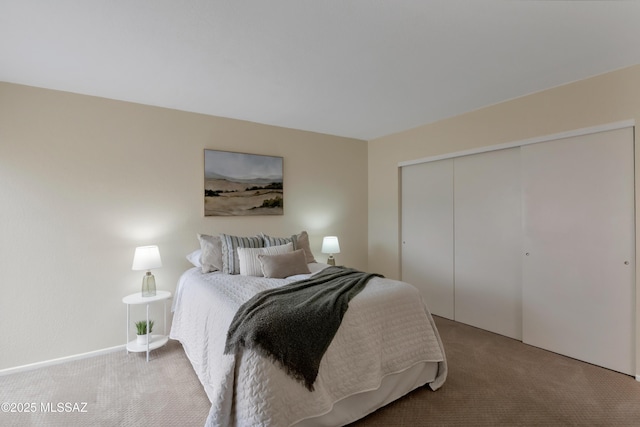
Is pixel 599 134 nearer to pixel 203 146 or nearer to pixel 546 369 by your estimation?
pixel 546 369

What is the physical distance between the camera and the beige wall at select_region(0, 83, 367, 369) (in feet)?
8.18

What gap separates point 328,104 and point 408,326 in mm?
2194

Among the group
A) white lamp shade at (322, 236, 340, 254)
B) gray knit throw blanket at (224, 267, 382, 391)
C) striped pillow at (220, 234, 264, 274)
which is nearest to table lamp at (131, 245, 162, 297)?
striped pillow at (220, 234, 264, 274)

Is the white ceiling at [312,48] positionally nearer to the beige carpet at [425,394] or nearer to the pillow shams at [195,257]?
the pillow shams at [195,257]

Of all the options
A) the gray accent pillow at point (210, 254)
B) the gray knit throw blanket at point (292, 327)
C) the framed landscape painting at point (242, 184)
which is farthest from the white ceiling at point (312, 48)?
the gray knit throw blanket at point (292, 327)

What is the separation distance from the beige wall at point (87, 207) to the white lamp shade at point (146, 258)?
0.92 feet

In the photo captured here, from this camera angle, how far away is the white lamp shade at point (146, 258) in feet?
8.86

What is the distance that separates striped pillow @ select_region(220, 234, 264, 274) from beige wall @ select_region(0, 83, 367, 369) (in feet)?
1.53

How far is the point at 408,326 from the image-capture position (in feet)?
7.00

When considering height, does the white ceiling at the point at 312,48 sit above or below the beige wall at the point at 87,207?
above

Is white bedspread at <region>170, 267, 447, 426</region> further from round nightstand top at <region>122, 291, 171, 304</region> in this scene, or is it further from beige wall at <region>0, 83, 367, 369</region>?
beige wall at <region>0, 83, 367, 369</region>

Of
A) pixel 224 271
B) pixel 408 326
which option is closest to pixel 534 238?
pixel 408 326

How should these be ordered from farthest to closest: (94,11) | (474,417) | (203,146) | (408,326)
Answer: (203,146) → (408,326) → (474,417) → (94,11)

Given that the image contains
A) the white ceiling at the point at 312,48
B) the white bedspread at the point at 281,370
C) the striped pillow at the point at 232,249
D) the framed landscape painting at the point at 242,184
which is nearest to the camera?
the white bedspread at the point at 281,370
